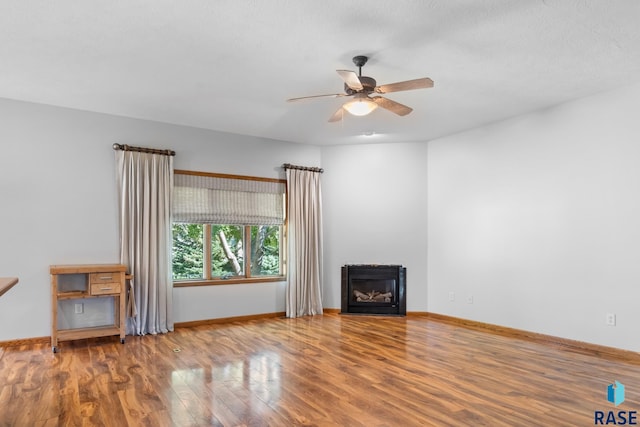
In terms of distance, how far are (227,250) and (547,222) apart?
14.0 ft

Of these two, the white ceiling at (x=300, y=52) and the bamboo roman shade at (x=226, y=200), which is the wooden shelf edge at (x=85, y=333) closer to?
the bamboo roman shade at (x=226, y=200)

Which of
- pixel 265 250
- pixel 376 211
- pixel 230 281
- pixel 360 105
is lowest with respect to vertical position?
pixel 230 281

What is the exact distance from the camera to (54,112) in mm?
4961

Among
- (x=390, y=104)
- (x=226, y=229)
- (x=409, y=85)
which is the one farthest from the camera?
(x=226, y=229)

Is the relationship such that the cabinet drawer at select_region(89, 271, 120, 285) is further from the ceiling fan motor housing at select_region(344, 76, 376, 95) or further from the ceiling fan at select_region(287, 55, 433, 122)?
the ceiling fan motor housing at select_region(344, 76, 376, 95)

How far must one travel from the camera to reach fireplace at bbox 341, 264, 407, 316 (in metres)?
6.57

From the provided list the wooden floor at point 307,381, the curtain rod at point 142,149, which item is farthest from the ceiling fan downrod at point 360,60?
the curtain rod at point 142,149

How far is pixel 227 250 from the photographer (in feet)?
20.3

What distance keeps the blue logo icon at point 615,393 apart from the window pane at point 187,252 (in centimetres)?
479

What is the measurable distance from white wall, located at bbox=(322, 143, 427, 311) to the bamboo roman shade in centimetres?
92

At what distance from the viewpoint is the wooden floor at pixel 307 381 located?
2.81 metres

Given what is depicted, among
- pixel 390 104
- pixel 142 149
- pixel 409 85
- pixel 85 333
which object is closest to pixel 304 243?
pixel 142 149

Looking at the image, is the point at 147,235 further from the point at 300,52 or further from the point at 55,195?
the point at 300,52

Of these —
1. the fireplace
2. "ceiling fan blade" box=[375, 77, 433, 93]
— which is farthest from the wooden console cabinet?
"ceiling fan blade" box=[375, 77, 433, 93]
